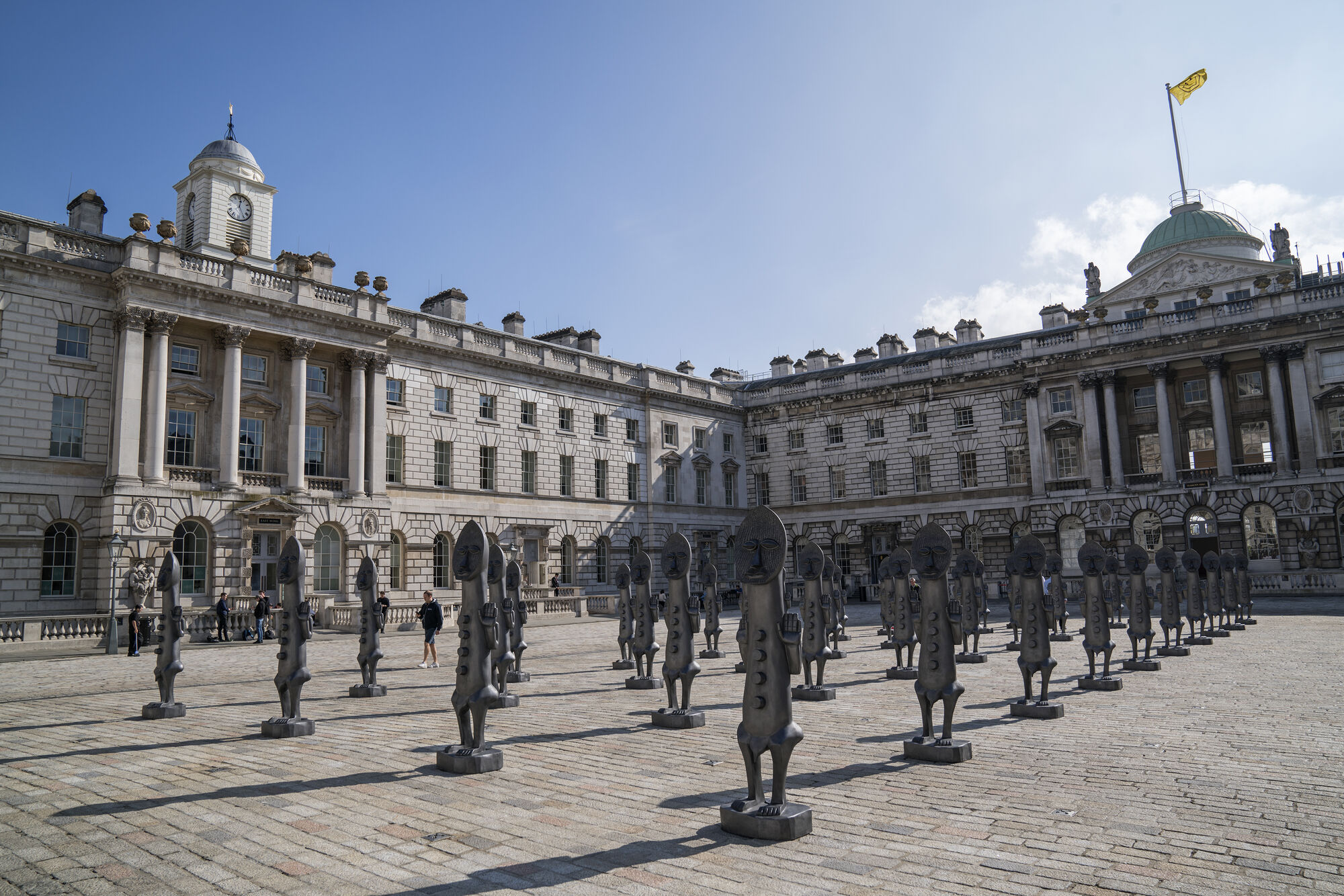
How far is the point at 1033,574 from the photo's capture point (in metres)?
10.7

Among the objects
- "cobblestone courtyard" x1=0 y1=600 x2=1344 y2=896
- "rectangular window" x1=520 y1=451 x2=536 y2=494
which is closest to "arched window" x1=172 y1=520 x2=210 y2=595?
"rectangular window" x1=520 y1=451 x2=536 y2=494

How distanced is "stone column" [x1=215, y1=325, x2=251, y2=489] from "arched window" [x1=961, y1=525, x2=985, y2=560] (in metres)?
35.3

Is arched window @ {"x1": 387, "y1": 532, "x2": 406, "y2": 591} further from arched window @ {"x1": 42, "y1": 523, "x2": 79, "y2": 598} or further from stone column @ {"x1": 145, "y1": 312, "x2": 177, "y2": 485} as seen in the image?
arched window @ {"x1": 42, "y1": 523, "x2": 79, "y2": 598}

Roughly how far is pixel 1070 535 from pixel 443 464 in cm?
3132

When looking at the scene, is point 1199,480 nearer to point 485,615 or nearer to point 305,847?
point 485,615

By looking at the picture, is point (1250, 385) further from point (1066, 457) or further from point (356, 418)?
point (356, 418)

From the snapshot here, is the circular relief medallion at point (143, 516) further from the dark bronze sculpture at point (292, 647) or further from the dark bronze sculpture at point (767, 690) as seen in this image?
the dark bronze sculpture at point (767, 690)

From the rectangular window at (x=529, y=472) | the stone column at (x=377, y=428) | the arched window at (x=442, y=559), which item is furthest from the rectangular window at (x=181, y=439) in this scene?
the rectangular window at (x=529, y=472)

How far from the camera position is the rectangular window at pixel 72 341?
1127 inches

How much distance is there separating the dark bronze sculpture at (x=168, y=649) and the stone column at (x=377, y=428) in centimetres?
2297

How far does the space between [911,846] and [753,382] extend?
50750 mm

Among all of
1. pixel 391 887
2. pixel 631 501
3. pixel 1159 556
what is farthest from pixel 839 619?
pixel 631 501

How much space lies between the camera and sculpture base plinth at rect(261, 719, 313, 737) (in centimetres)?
1030

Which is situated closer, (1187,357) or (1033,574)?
(1033,574)
